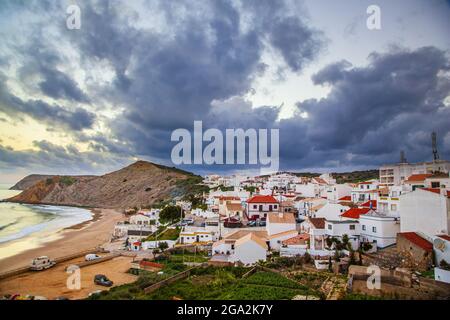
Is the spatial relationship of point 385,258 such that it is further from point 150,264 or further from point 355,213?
point 150,264

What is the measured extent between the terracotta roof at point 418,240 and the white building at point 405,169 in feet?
35.3

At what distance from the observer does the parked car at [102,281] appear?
9.49 meters

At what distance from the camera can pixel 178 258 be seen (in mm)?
12344

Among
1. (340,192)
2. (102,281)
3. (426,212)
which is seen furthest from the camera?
(340,192)

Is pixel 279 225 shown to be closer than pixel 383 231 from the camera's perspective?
No

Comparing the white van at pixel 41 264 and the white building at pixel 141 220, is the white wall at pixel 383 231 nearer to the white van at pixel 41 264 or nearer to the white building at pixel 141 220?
A: the white van at pixel 41 264

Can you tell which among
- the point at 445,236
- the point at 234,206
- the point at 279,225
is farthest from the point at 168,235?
the point at 445,236

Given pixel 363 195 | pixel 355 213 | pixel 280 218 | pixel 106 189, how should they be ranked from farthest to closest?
pixel 106 189 → pixel 363 195 → pixel 280 218 → pixel 355 213

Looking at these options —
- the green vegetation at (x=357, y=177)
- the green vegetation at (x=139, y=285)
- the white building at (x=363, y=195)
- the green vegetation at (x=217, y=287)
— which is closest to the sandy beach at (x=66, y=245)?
the green vegetation at (x=139, y=285)

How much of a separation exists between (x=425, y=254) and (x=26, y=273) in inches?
521

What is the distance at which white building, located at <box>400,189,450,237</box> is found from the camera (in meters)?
9.59

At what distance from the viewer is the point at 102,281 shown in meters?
9.62

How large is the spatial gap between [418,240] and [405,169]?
627 inches
